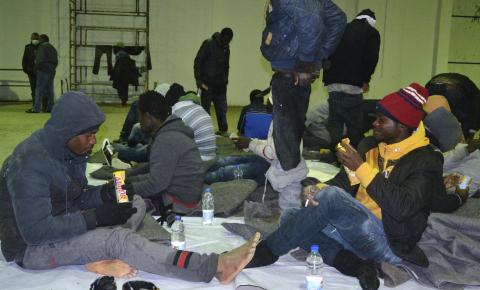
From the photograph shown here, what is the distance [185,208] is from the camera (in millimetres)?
3902

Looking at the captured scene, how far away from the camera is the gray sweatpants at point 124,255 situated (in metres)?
2.77

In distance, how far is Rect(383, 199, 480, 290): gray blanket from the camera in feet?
9.48

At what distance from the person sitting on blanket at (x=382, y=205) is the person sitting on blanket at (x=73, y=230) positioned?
0.31 m

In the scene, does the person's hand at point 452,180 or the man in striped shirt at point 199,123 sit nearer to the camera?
the person's hand at point 452,180

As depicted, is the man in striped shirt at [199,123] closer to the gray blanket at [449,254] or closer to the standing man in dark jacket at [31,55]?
the gray blanket at [449,254]

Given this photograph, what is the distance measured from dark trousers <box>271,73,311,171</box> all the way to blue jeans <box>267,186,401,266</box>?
3.01 feet

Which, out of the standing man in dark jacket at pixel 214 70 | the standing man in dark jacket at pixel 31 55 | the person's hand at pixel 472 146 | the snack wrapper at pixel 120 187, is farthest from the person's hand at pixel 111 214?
the standing man in dark jacket at pixel 31 55

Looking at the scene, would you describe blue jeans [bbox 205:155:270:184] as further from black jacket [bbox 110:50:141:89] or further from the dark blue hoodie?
black jacket [bbox 110:50:141:89]

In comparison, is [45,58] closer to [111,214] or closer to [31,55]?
[31,55]

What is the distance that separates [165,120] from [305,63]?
41.7 inches

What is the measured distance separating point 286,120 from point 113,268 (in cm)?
163

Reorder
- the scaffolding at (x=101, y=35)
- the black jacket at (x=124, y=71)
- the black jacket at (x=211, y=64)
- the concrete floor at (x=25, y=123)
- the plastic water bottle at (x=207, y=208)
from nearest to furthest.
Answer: the plastic water bottle at (x=207, y=208) → the concrete floor at (x=25, y=123) → the black jacket at (x=211, y=64) → the black jacket at (x=124, y=71) → the scaffolding at (x=101, y=35)

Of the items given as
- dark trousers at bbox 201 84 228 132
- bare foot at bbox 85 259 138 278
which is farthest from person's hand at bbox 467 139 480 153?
dark trousers at bbox 201 84 228 132

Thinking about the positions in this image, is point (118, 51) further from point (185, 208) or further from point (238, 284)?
point (238, 284)
